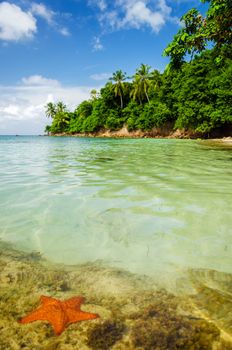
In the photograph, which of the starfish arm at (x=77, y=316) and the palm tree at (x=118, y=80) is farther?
the palm tree at (x=118, y=80)

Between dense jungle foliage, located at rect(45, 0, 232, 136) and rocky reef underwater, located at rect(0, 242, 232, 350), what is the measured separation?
955 centimetres

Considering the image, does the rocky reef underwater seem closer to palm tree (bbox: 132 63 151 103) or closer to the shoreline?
the shoreline

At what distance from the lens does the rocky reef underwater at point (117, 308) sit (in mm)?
1492

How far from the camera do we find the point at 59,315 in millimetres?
1562

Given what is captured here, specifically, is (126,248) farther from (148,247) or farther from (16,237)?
(16,237)

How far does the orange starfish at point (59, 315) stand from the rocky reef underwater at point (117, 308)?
0.07 m

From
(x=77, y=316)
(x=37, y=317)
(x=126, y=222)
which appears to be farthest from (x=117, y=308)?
(x=126, y=222)

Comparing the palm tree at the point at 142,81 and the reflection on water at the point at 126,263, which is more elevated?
the palm tree at the point at 142,81

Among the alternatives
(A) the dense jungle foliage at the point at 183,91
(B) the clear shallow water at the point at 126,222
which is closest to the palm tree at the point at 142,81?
(A) the dense jungle foliage at the point at 183,91

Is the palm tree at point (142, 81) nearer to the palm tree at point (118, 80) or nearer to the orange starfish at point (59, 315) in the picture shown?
the palm tree at point (118, 80)

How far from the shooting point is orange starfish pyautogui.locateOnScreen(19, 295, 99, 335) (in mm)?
1517

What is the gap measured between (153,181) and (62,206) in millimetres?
2641

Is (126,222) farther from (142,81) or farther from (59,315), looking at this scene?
(142,81)

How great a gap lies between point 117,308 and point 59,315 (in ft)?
1.40
